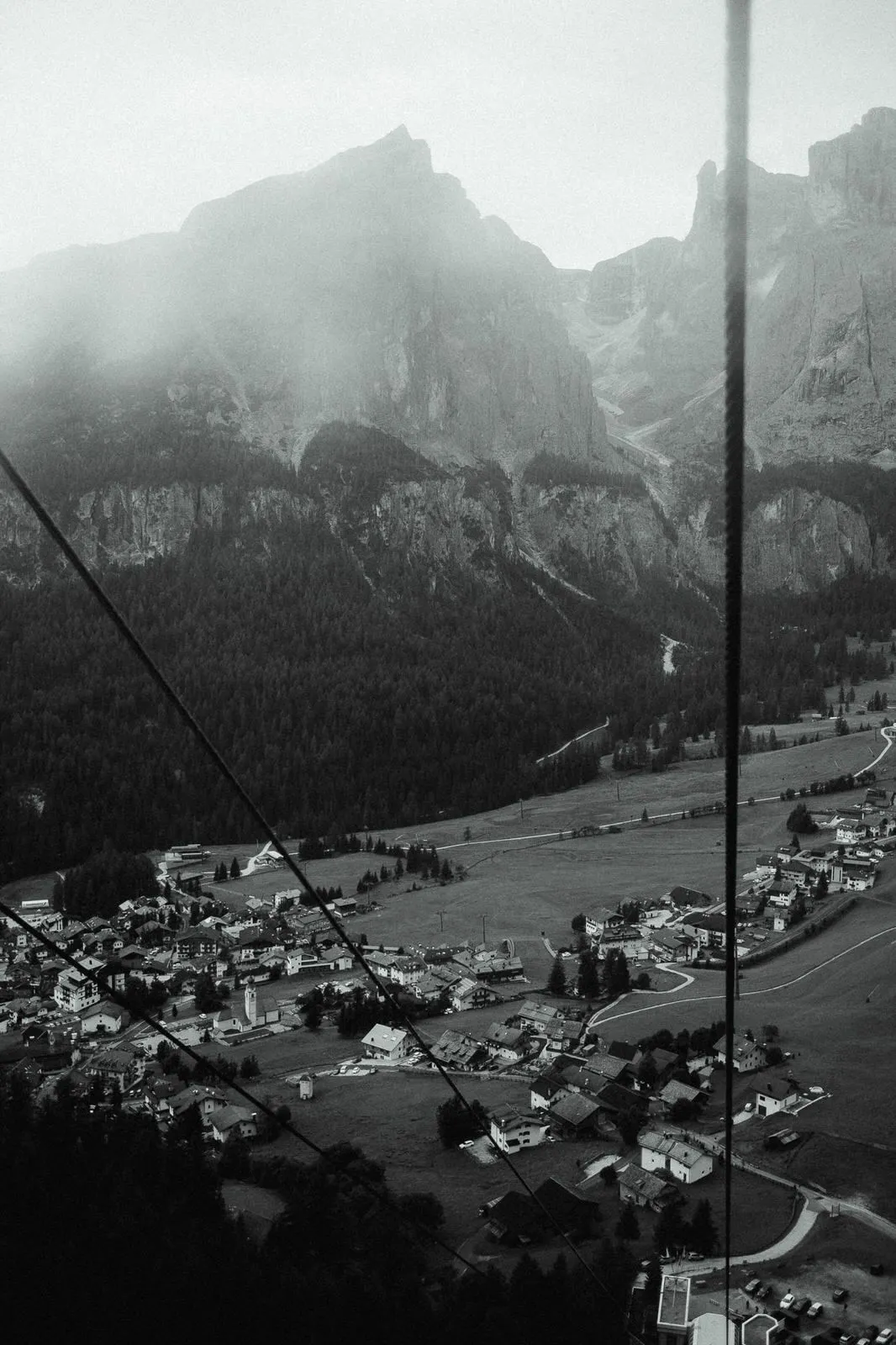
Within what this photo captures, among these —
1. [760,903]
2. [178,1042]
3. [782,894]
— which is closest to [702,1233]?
[178,1042]

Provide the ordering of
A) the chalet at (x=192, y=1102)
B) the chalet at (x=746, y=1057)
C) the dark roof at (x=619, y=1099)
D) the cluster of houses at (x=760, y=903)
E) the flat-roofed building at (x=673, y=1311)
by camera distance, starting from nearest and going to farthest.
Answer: the flat-roofed building at (x=673, y=1311)
the chalet at (x=192, y=1102)
the dark roof at (x=619, y=1099)
the chalet at (x=746, y=1057)
the cluster of houses at (x=760, y=903)

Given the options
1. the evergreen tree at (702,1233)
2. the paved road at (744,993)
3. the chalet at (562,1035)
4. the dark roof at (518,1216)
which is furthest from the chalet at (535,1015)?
the evergreen tree at (702,1233)

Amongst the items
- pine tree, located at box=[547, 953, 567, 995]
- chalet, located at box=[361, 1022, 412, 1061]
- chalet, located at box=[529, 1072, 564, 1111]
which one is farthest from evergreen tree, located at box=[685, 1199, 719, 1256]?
pine tree, located at box=[547, 953, 567, 995]

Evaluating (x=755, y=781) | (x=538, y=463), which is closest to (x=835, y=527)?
(x=538, y=463)

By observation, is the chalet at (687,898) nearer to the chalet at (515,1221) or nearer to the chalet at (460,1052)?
the chalet at (460,1052)

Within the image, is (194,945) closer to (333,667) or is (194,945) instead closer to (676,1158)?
(676,1158)

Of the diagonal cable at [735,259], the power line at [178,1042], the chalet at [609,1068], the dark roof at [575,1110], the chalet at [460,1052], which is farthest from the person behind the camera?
the chalet at [460,1052]

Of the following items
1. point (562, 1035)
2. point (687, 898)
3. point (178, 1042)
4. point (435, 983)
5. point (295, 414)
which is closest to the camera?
point (178, 1042)
